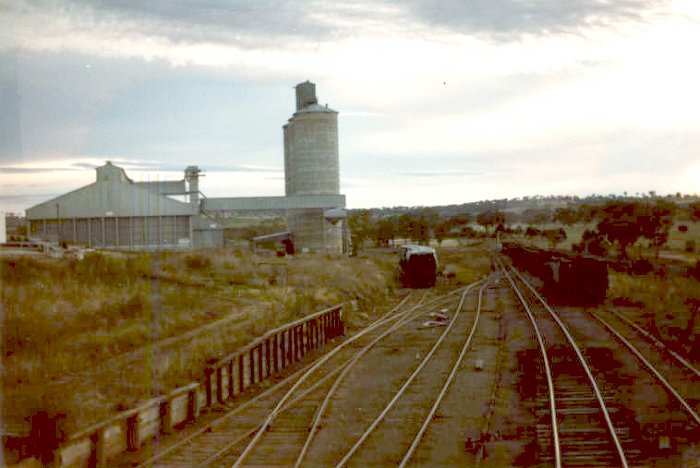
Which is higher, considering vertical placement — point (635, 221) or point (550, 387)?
point (635, 221)

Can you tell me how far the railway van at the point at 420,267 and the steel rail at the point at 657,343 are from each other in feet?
47.2

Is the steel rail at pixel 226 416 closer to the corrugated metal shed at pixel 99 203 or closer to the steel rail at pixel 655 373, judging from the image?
the steel rail at pixel 655 373

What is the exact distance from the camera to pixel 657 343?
21.7m

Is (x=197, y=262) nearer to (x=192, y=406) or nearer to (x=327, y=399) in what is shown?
(x=327, y=399)

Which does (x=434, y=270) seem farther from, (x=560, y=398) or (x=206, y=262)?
(x=560, y=398)

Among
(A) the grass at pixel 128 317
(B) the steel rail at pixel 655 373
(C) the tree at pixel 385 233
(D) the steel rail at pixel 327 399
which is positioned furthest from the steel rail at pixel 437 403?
(C) the tree at pixel 385 233

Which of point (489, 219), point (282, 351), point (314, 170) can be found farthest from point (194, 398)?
point (489, 219)

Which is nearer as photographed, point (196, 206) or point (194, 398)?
point (194, 398)

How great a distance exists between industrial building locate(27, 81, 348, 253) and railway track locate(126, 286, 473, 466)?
32112mm

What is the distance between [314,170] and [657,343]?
126ft

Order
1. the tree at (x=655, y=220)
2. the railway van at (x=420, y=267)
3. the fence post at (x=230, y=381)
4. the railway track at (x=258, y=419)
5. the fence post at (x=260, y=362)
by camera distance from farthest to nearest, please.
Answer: the tree at (x=655, y=220) → the railway van at (x=420, y=267) → the fence post at (x=260, y=362) → the fence post at (x=230, y=381) → the railway track at (x=258, y=419)

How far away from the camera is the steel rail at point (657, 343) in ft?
58.3

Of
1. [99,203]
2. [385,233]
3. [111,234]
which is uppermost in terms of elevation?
[99,203]

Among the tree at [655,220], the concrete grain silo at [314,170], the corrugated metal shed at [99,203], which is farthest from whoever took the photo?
the concrete grain silo at [314,170]
